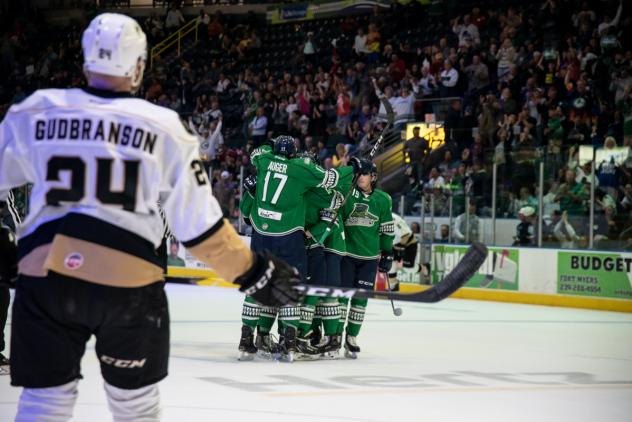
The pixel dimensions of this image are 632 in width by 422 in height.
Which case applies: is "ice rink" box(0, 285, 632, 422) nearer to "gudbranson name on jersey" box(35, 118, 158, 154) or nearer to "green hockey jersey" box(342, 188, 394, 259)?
"green hockey jersey" box(342, 188, 394, 259)

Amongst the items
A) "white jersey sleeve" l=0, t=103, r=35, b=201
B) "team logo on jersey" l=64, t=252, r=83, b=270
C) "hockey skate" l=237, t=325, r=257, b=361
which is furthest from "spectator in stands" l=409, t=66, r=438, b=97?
"team logo on jersey" l=64, t=252, r=83, b=270

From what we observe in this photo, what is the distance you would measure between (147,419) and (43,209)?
2.19 feet

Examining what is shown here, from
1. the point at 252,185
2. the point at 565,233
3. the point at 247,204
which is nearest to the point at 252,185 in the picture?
the point at 252,185

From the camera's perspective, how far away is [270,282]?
127 inches

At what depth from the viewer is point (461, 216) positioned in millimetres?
13844

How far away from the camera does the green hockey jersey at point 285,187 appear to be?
7.87 meters

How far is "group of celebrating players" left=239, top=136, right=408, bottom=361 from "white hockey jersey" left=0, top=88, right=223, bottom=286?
464 centimetres

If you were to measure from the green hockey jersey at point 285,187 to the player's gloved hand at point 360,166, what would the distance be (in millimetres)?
218

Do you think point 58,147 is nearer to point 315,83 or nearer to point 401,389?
point 401,389

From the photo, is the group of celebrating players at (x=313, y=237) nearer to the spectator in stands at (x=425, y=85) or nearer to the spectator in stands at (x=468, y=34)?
the spectator in stands at (x=425, y=85)

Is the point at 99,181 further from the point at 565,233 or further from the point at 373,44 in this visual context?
the point at 373,44

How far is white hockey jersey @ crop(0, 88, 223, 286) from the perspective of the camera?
2.91 metres

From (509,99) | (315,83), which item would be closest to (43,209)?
(509,99)

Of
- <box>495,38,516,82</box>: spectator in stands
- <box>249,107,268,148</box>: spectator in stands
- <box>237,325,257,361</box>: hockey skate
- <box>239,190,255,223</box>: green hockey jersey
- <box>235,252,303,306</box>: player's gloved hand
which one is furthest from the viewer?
<box>249,107,268,148</box>: spectator in stands
